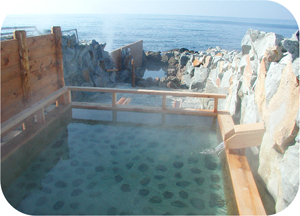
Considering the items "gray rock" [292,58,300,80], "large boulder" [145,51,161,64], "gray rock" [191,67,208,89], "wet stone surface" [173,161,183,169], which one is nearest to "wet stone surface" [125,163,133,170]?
"wet stone surface" [173,161,183,169]

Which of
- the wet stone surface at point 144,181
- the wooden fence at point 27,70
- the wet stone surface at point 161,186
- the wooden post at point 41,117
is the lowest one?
the wet stone surface at point 161,186

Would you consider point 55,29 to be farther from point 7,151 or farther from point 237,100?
point 237,100

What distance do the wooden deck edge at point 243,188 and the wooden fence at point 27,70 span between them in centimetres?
298

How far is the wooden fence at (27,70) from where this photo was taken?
315cm

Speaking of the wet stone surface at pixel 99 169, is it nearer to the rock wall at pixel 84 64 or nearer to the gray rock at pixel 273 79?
the gray rock at pixel 273 79

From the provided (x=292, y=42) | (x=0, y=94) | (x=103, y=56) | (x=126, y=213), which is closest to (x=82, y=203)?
(x=126, y=213)

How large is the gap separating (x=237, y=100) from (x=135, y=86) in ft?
30.8

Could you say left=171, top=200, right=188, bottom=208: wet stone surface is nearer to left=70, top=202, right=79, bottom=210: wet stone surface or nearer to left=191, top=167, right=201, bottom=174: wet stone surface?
left=191, top=167, right=201, bottom=174: wet stone surface

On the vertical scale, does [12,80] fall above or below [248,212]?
above

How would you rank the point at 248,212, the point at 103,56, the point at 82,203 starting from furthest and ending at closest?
the point at 103,56 → the point at 82,203 → the point at 248,212

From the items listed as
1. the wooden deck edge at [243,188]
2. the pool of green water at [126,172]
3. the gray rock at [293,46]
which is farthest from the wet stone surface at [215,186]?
the gray rock at [293,46]

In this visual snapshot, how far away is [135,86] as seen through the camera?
12.8 m

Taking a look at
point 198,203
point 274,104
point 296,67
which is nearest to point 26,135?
point 198,203

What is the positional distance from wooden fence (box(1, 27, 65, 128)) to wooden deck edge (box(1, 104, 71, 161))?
1.00 feet
